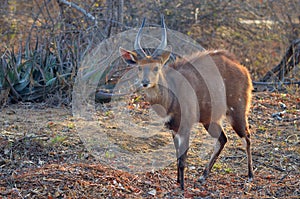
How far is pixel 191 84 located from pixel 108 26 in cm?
421

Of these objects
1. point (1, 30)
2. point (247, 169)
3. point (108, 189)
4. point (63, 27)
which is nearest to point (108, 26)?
point (63, 27)

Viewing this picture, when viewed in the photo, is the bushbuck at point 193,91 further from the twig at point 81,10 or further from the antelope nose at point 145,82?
the twig at point 81,10

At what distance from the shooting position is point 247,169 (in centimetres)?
683

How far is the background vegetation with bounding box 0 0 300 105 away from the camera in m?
8.89

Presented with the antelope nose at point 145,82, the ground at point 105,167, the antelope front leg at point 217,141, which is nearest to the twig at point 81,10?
the ground at point 105,167

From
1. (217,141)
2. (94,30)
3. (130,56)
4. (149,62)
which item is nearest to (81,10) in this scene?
(94,30)

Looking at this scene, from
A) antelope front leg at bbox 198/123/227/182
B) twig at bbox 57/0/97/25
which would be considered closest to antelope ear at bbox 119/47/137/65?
antelope front leg at bbox 198/123/227/182

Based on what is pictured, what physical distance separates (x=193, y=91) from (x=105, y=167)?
1.42m

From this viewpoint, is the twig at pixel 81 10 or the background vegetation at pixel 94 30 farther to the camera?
the twig at pixel 81 10

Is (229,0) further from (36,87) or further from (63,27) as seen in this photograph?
(36,87)

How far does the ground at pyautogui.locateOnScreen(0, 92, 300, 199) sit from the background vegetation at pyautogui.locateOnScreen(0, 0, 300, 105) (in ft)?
1.96

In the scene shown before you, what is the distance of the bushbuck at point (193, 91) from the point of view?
20.4ft

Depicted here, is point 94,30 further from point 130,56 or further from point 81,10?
point 130,56

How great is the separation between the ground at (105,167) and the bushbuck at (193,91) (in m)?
0.26
